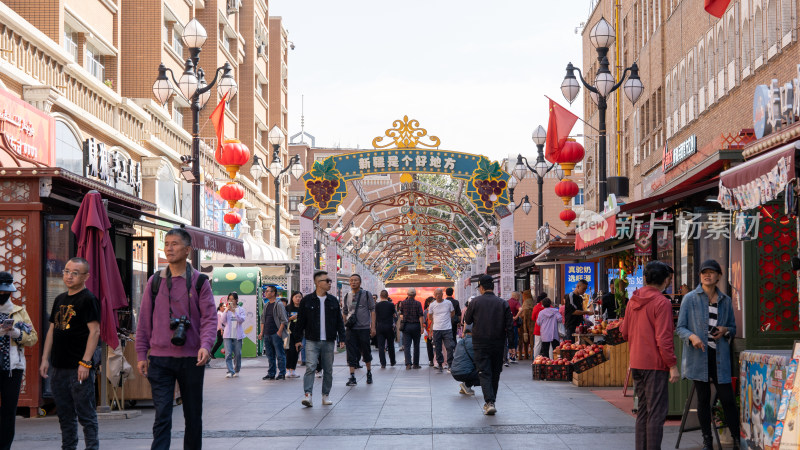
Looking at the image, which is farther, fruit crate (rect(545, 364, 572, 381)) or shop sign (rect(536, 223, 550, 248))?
shop sign (rect(536, 223, 550, 248))

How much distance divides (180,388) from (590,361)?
35.1ft

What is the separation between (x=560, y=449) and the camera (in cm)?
1032

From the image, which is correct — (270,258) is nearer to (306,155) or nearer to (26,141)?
(26,141)

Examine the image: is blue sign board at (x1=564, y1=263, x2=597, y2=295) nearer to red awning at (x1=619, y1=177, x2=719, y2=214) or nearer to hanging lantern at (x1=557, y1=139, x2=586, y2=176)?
hanging lantern at (x1=557, y1=139, x2=586, y2=176)

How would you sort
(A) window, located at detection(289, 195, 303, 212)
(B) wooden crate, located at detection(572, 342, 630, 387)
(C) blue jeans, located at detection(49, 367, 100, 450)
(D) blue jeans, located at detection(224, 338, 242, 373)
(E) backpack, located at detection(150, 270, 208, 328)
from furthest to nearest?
(A) window, located at detection(289, 195, 303, 212), (D) blue jeans, located at detection(224, 338, 242, 373), (B) wooden crate, located at detection(572, 342, 630, 387), (C) blue jeans, located at detection(49, 367, 100, 450), (E) backpack, located at detection(150, 270, 208, 328)

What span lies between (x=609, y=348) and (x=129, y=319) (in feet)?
25.7

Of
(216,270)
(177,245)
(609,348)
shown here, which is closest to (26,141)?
(216,270)

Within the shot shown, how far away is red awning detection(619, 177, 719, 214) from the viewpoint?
1128cm

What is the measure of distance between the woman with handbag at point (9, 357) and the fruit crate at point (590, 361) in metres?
10.8

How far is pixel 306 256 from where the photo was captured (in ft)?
88.2

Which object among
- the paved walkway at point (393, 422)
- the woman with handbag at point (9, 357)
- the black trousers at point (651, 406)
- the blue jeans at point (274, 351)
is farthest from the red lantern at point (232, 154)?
the black trousers at point (651, 406)

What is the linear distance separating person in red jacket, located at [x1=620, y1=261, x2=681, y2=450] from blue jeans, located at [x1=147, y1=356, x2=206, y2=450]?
3749 millimetres

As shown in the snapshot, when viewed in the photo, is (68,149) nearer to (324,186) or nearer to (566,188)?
(324,186)

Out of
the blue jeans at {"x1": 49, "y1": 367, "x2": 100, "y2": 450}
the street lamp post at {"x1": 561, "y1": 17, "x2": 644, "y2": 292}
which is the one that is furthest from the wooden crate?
the blue jeans at {"x1": 49, "y1": 367, "x2": 100, "y2": 450}
